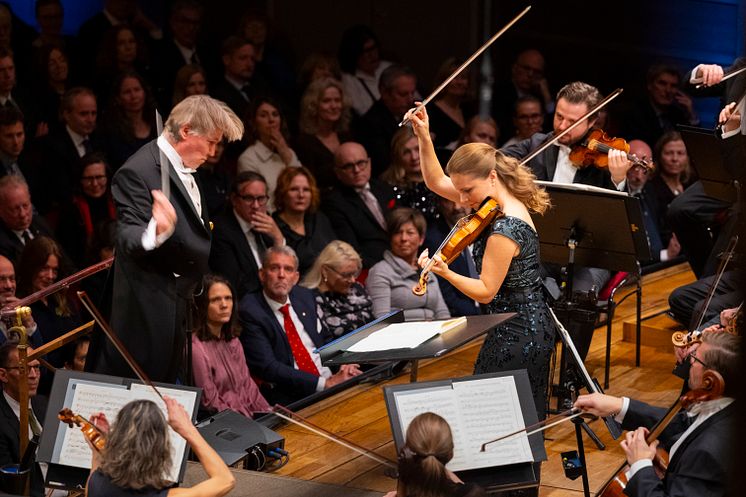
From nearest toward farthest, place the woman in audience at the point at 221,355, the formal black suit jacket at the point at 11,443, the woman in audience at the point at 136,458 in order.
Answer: the woman in audience at the point at 136,458
the formal black suit jacket at the point at 11,443
the woman in audience at the point at 221,355

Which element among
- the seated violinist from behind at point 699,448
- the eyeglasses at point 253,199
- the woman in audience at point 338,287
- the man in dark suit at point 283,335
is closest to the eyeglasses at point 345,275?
the woman in audience at point 338,287

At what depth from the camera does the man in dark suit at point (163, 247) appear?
11.3ft

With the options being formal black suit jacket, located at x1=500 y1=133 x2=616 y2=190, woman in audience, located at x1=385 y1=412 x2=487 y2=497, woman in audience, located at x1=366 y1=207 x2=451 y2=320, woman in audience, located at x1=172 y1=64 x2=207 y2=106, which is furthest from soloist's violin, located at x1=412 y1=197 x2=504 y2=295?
woman in audience, located at x1=172 y1=64 x2=207 y2=106

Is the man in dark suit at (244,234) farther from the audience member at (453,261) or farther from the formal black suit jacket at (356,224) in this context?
the audience member at (453,261)

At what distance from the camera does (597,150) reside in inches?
179

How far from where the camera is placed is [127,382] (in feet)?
10.8

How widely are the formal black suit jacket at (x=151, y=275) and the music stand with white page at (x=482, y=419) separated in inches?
31.5

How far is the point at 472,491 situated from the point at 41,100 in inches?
153

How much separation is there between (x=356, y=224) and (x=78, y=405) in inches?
109

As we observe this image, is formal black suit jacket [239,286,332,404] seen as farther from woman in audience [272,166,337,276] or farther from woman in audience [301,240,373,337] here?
woman in audience [272,166,337,276]

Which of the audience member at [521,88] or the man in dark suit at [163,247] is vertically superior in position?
the audience member at [521,88]

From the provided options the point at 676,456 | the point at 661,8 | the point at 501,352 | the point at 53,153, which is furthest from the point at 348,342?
the point at 661,8

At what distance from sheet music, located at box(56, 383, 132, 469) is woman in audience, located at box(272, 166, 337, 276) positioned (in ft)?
7.21

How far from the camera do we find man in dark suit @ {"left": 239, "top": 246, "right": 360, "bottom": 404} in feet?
15.6
